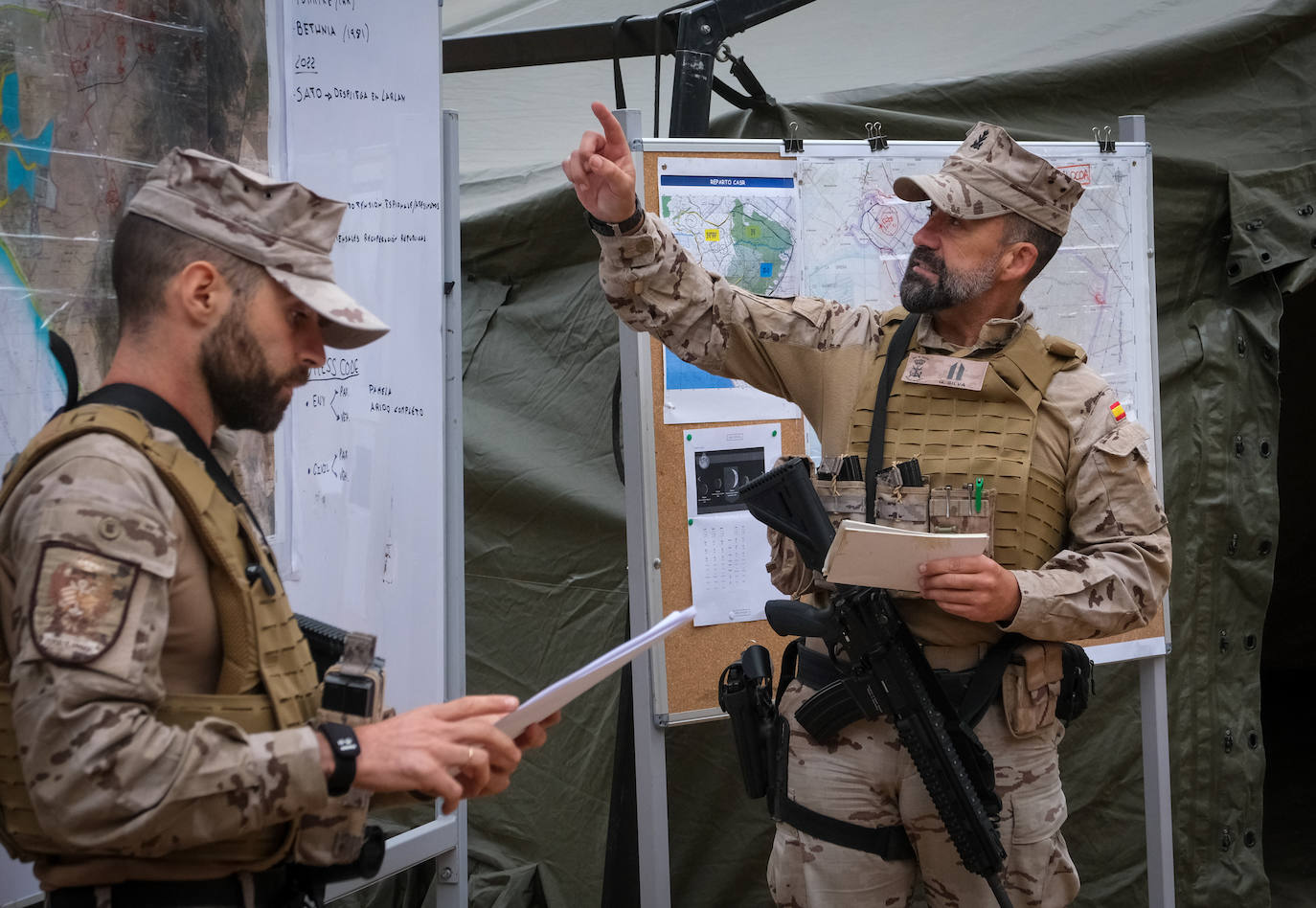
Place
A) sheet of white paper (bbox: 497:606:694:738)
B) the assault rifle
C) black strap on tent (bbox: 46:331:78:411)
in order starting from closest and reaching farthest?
sheet of white paper (bbox: 497:606:694:738)
black strap on tent (bbox: 46:331:78:411)
the assault rifle

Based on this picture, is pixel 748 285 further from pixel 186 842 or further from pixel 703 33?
pixel 186 842

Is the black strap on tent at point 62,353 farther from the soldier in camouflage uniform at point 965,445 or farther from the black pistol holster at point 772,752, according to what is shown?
the black pistol holster at point 772,752

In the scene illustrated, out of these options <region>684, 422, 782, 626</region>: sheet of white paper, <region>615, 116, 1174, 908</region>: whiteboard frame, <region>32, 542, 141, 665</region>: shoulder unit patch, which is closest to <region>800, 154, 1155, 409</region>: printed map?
<region>615, 116, 1174, 908</region>: whiteboard frame

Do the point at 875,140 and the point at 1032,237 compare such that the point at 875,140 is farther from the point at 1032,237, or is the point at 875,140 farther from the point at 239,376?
the point at 239,376

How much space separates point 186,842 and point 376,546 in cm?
108

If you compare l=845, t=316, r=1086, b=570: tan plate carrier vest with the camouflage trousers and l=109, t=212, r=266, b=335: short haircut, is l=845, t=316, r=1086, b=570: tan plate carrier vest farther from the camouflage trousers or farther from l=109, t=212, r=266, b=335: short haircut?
l=109, t=212, r=266, b=335: short haircut

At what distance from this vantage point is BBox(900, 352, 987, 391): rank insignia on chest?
216 centimetres

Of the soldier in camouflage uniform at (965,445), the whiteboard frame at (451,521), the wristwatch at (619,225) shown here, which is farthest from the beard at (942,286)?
the whiteboard frame at (451,521)

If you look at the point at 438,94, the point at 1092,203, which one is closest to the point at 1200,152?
the point at 1092,203

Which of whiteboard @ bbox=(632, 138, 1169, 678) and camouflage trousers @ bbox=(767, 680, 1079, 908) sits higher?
whiteboard @ bbox=(632, 138, 1169, 678)

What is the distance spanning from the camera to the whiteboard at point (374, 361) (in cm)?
209

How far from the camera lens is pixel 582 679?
1.32 meters

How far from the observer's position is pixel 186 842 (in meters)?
1.16

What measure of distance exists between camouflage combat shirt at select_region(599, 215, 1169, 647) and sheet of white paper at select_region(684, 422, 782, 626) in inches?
17.9
